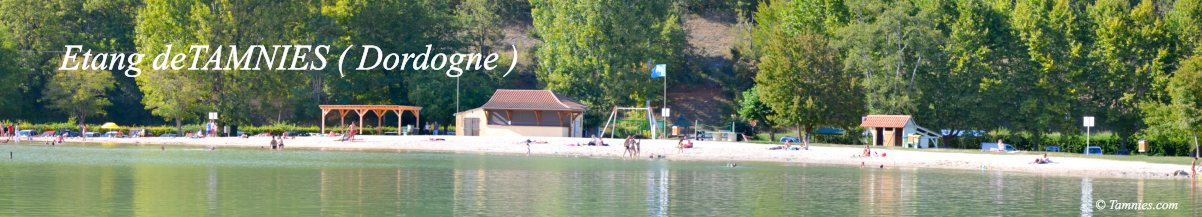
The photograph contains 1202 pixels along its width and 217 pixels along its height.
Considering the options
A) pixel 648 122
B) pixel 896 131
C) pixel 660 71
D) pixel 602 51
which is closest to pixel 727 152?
pixel 896 131

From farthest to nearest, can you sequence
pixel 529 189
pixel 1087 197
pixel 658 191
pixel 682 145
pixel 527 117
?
pixel 527 117
pixel 682 145
pixel 658 191
pixel 529 189
pixel 1087 197

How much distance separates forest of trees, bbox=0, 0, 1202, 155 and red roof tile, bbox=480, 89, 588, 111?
5.98 meters

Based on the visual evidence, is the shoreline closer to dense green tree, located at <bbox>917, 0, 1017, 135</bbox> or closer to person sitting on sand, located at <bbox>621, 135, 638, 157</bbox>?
person sitting on sand, located at <bbox>621, 135, 638, 157</bbox>

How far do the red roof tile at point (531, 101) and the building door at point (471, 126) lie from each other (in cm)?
185

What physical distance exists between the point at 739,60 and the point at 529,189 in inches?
2343

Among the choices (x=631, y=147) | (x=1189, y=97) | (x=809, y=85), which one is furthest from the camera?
(x=809, y=85)

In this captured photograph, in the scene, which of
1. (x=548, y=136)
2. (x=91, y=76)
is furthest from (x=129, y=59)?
(x=548, y=136)

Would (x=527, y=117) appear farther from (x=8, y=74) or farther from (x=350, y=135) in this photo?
(x=8, y=74)

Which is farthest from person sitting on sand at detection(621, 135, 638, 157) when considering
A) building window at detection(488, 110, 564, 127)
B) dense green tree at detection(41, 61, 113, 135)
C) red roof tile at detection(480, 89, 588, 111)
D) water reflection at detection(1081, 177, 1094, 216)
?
dense green tree at detection(41, 61, 113, 135)

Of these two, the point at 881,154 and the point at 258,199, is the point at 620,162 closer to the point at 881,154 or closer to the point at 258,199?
the point at 881,154

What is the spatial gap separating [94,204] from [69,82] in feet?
198

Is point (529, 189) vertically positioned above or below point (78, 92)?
below

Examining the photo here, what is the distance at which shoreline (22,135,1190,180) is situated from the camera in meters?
60.2

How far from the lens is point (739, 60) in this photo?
10369 cm
